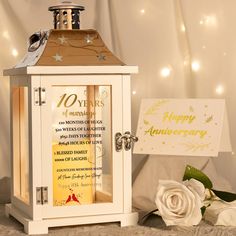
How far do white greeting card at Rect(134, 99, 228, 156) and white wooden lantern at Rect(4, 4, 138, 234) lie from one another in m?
0.23

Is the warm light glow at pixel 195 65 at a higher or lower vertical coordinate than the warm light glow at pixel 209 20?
lower

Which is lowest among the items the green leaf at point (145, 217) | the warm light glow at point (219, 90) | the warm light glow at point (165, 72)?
the green leaf at point (145, 217)

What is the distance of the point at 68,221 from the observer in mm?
1237

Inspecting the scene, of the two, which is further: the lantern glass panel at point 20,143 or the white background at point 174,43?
the white background at point 174,43

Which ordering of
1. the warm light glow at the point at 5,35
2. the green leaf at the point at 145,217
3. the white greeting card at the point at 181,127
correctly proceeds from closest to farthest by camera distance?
the green leaf at the point at 145,217 → the white greeting card at the point at 181,127 → the warm light glow at the point at 5,35

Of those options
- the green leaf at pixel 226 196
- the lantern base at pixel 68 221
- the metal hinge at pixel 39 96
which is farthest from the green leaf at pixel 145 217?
the metal hinge at pixel 39 96

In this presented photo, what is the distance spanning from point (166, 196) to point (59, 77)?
0.31m

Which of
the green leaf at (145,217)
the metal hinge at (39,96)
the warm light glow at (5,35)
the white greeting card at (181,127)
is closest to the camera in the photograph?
the metal hinge at (39,96)

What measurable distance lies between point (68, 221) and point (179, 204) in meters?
0.22

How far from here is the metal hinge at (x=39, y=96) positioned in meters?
1.20

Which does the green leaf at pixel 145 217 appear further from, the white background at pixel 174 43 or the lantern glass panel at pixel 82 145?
the white background at pixel 174 43

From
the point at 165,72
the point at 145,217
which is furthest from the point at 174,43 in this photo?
the point at 145,217

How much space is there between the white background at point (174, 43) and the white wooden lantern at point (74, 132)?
1.39 feet

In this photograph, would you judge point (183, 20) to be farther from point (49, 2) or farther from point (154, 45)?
point (49, 2)
